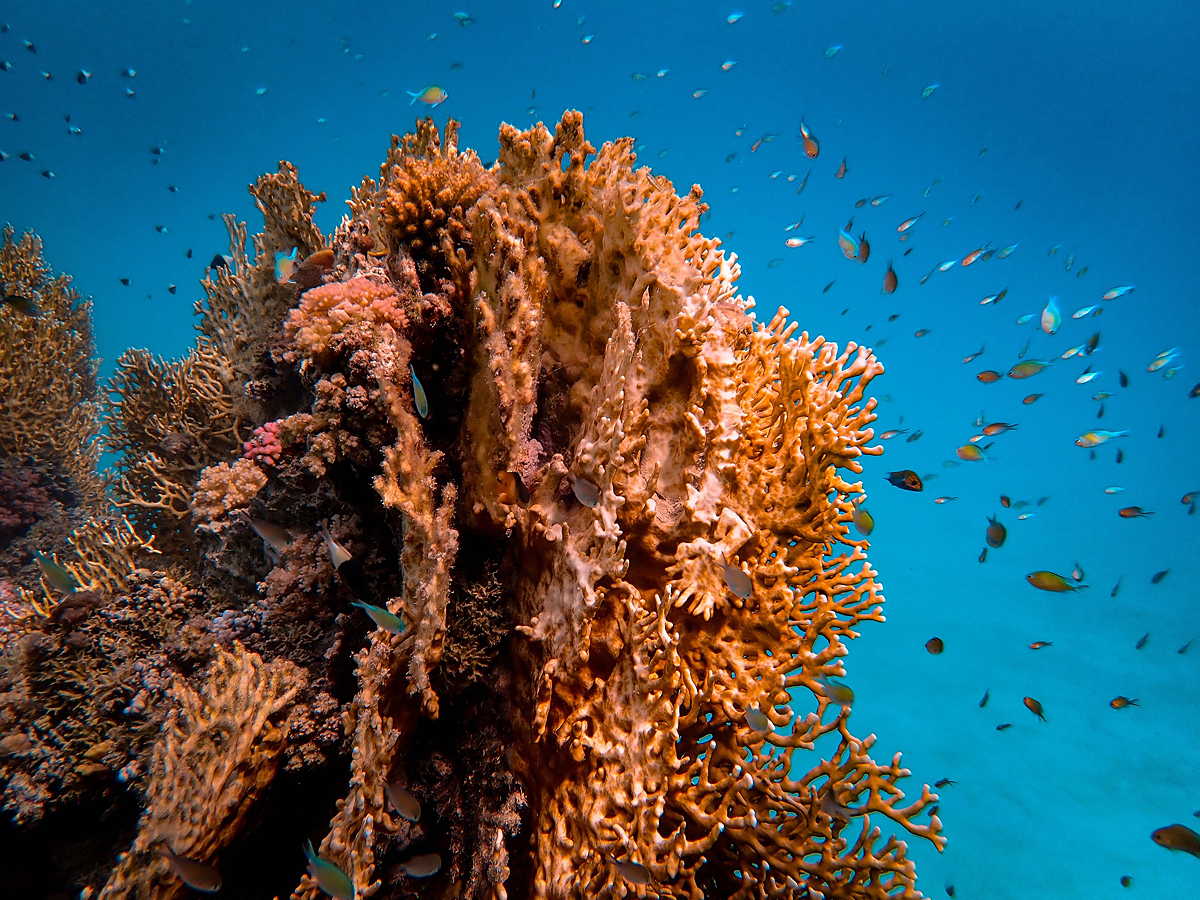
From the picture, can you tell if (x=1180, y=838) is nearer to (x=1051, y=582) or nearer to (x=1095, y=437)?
(x=1051, y=582)

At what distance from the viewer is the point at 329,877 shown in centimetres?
253

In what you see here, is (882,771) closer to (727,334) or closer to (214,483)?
(727,334)

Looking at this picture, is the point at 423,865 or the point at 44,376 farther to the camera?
the point at 44,376

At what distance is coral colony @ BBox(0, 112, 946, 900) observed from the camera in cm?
288

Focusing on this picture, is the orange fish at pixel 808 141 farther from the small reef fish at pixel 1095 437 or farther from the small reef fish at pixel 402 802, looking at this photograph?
the small reef fish at pixel 402 802

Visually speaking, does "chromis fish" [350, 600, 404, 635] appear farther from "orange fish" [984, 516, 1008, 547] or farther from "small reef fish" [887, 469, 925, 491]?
"orange fish" [984, 516, 1008, 547]

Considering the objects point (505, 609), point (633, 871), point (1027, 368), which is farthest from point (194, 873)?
point (1027, 368)

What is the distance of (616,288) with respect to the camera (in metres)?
3.79

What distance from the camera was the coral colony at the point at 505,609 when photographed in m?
2.88

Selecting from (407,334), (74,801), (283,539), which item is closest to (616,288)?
(407,334)

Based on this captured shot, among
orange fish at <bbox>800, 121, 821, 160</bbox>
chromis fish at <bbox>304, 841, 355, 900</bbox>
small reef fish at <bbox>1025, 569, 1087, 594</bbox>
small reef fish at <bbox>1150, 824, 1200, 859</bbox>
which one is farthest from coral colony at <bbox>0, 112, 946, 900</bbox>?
orange fish at <bbox>800, 121, 821, 160</bbox>

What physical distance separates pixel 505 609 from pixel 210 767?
5.80 feet

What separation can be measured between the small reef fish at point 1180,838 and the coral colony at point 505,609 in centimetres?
345

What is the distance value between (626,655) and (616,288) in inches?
92.1
